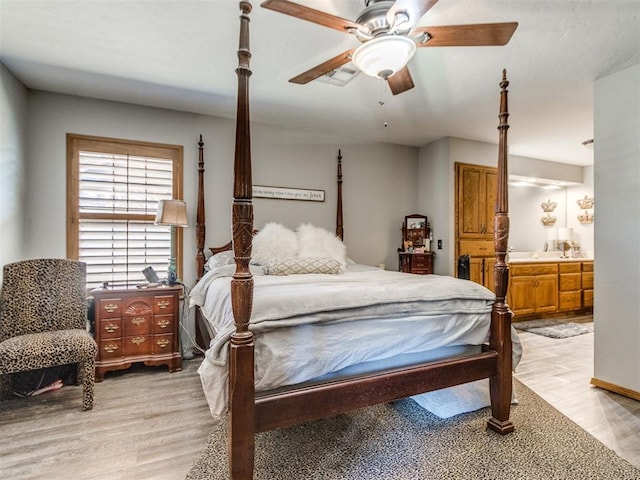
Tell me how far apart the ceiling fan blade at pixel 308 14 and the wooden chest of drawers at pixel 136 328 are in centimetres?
238

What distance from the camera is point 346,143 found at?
4355 millimetres

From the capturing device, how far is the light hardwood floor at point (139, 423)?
174 cm

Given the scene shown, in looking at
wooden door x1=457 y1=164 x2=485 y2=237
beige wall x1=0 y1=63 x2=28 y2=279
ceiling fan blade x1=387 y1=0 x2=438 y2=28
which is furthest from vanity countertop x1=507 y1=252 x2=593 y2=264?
beige wall x1=0 y1=63 x2=28 y2=279

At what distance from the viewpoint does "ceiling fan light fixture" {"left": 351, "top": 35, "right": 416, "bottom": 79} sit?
1.59 m

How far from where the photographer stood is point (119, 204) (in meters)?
3.28

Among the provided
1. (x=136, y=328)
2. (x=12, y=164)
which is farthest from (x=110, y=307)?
(x=12, y=164)

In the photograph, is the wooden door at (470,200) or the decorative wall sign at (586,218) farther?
the decorative wall sign at (586,218)

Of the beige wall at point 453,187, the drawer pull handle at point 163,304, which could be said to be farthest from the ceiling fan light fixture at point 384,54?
the beige wall at point 453,187

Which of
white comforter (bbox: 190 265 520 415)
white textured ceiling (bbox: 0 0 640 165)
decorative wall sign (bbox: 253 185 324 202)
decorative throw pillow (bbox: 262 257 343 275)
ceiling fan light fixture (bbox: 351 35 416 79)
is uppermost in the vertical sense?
white textured ceiling (bbox: 0 0 640 165)

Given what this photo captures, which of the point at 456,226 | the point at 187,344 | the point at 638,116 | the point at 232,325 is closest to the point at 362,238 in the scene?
the point at 456,226

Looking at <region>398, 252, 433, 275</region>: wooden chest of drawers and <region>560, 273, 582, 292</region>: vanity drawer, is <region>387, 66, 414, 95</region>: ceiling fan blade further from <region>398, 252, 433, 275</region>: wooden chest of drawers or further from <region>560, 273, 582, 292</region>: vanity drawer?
<region>560, 273, 582, 292</region>: vanity drawer

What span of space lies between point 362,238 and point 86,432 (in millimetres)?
3319

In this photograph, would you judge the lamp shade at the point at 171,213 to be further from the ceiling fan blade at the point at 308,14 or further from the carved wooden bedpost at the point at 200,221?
the ceiling fan blade at the point at 308,14

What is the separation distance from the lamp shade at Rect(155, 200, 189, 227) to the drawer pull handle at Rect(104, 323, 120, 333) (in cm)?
93
